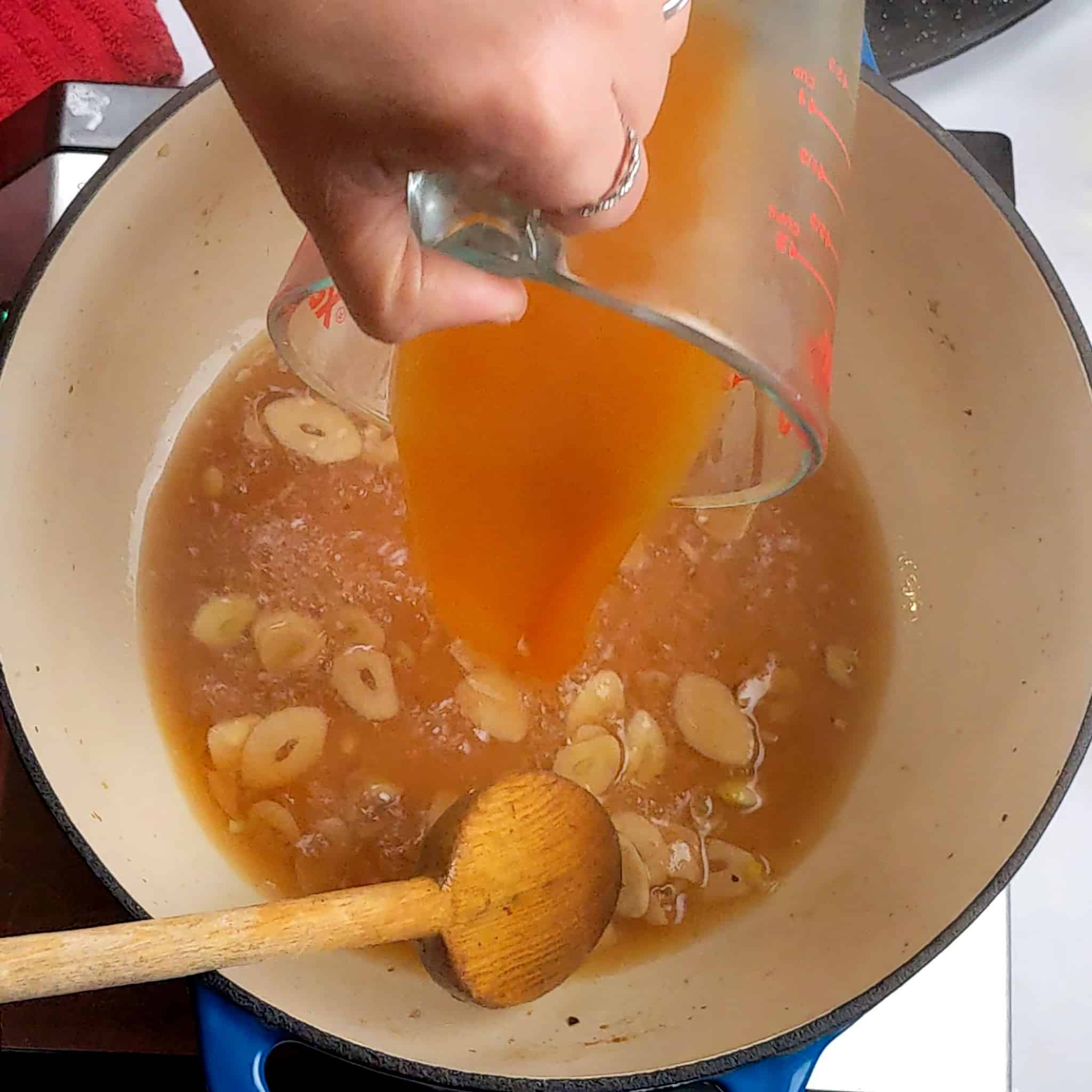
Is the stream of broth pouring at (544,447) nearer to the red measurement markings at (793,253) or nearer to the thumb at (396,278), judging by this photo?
the red measurement markings at (793,253)

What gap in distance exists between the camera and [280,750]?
2.32 feet

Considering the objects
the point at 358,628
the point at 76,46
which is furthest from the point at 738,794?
the point at 76,46

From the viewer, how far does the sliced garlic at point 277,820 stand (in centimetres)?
69

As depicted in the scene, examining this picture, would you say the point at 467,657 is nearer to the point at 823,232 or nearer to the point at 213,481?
the point at 213,481

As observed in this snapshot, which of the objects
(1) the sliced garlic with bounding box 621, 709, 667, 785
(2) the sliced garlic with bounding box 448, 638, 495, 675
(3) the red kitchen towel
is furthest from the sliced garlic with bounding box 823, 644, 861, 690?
(3) the red kitchen towel

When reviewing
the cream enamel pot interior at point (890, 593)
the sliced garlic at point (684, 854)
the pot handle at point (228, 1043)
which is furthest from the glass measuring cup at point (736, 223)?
the pot handle at point (228, 1043)

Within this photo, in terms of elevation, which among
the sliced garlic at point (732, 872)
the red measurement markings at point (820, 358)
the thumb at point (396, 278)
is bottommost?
the sliced garlic at point (732, 872)

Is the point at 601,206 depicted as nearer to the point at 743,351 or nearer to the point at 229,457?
the point at 743,351

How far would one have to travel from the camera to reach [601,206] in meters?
0.34

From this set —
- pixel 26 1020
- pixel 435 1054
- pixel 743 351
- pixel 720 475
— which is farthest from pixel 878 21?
pixel 26 1020

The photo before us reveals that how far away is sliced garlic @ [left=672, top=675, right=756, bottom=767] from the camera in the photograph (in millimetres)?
727

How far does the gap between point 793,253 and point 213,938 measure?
1.29 feet

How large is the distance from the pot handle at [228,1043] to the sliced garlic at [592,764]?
Answer: 0.24 meters

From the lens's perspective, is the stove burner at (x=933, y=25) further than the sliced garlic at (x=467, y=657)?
Yes
